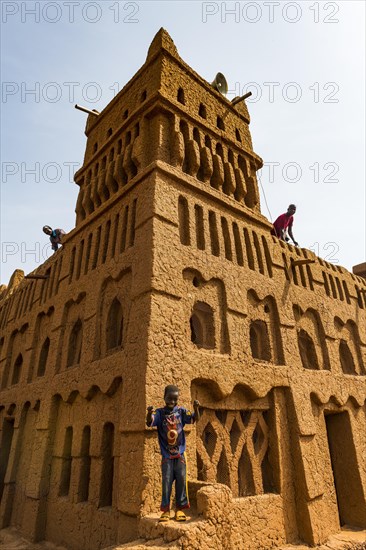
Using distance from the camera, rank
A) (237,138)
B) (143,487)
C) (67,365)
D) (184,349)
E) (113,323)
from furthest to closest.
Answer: (237,138)
(67,365)
(113,323)
(184,349)
(143,487)

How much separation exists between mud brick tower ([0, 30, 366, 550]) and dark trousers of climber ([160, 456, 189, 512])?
24 cm

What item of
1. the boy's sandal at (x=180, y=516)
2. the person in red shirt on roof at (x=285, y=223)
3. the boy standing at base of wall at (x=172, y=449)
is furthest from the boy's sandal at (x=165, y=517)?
the person in red shirt on roof at (x=285, y=223)

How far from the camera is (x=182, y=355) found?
6.16 metres

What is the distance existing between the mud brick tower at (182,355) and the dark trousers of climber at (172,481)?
24 cm

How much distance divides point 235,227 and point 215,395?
13.8ft

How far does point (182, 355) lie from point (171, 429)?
5.59 feet

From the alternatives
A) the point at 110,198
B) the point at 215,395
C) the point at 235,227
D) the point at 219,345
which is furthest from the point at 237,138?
the point at 215,395

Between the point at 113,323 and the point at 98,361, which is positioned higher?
the point at 113,323

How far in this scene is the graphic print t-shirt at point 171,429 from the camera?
451 centimetres

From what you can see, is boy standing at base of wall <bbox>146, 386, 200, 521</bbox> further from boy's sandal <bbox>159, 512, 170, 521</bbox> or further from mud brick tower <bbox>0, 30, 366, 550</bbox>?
mud brick tower <bbox>0, 30, 366, 550</bbox>

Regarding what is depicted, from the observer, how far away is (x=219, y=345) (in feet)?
23.2

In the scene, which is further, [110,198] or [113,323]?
[110,198]

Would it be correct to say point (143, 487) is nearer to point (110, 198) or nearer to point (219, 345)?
point (219, 345)

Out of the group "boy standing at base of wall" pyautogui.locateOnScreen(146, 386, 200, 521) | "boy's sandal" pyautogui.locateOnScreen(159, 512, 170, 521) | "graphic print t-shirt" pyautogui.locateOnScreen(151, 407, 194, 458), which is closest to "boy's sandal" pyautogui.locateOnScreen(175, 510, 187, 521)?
"boy standing at base of wall" pyautogui.locateOnScreen(146, 386, 200, 521)
